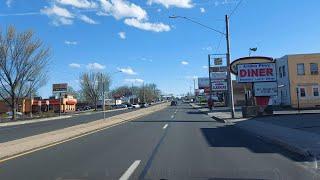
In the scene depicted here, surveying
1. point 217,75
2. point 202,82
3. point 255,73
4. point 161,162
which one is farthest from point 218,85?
point 161,162

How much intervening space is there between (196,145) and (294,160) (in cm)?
534

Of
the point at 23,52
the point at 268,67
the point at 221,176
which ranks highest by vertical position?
the point at 23,52

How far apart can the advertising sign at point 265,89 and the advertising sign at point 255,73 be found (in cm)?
45

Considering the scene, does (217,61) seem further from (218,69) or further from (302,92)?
(302,92)

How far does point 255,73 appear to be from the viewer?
45531 mm

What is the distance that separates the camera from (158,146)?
1853 centimetres

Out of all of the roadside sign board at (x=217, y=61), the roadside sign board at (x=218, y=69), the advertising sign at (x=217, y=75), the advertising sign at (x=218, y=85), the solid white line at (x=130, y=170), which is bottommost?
the solid white line at (x=130, y=170)

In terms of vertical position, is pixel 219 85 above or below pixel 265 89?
above

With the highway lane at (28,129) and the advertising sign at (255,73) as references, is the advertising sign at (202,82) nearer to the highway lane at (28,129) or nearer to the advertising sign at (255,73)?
the highway lane at (28,129)

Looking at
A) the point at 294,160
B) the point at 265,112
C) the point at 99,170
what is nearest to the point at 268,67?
the point at 265,112

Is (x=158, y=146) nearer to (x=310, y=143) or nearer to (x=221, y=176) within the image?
(x=310, y=143)

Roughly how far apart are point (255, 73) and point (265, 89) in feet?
5.73

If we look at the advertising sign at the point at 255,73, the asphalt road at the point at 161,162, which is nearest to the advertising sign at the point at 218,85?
the advertising sign at the point at 255,73

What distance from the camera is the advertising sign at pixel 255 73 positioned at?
45344 millimetres
